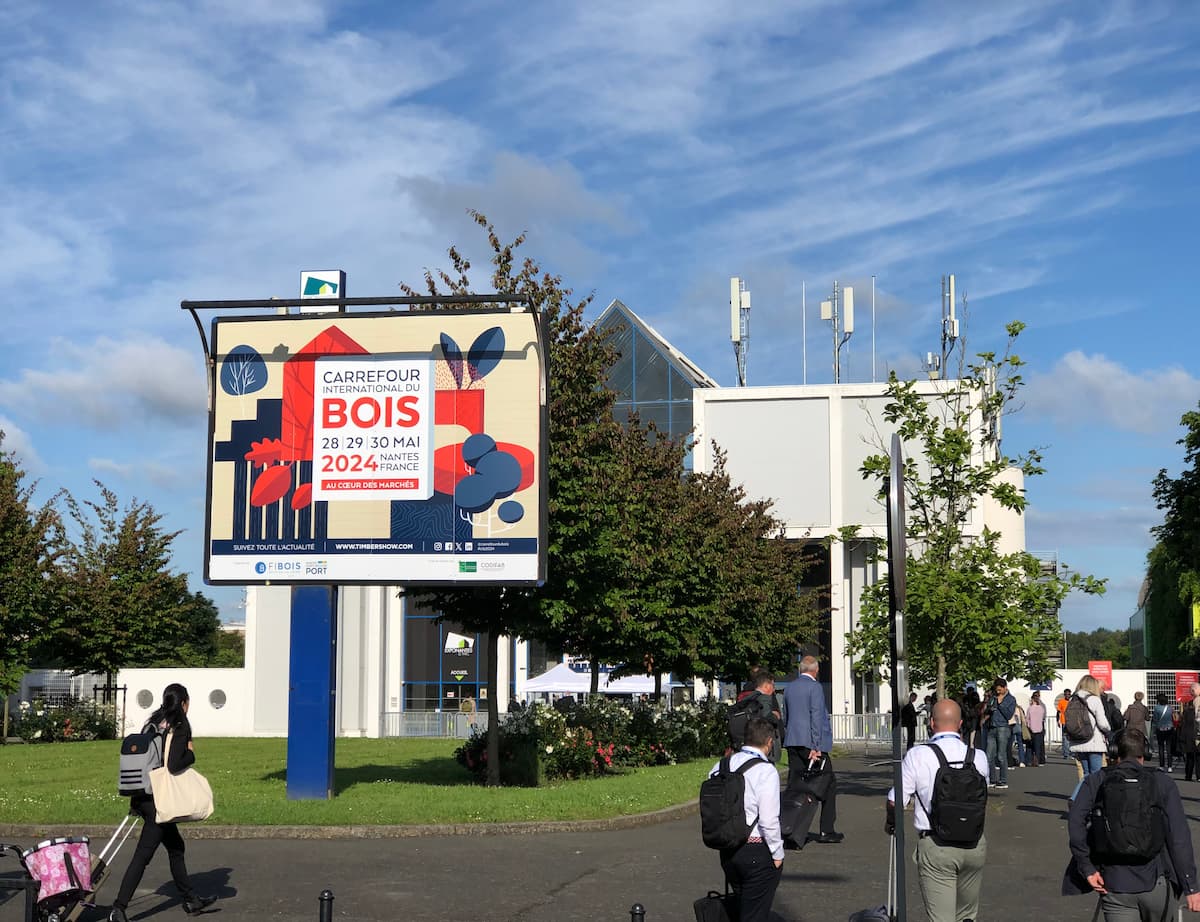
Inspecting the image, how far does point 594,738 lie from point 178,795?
14.1m

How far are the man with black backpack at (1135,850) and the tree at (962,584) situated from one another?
501 inches

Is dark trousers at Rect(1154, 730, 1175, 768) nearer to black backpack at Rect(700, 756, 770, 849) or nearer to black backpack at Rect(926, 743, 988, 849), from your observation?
black backpack at Rect(926, 743, 988, 849)

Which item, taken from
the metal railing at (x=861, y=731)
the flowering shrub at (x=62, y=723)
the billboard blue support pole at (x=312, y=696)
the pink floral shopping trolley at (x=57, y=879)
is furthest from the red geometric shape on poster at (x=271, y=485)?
the metal railing at (x=861, y=731)

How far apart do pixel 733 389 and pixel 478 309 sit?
121 feet

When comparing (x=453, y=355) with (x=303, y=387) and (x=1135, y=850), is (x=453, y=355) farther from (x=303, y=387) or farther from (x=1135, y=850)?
(x=1135, y=850)

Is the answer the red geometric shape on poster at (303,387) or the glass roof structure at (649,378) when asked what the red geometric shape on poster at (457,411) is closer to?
the red geometric shape on poster at (303,387)

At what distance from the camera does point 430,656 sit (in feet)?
184

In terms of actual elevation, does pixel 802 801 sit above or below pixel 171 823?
below

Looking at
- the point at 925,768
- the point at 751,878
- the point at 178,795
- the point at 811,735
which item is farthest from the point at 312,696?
the point at 925,768

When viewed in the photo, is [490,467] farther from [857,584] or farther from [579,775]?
[857,584]

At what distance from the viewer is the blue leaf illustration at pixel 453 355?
18391mm

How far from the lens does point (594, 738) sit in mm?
23641

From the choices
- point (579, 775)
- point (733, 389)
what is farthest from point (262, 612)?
point (579, 775)

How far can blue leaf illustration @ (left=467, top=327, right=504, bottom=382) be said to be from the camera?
18.4 metres
